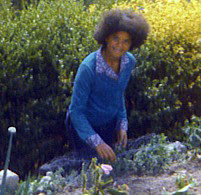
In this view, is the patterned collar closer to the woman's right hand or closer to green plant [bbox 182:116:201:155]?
the woman's right hand

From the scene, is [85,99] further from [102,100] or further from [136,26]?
[136,26]

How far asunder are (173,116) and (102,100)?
3.93 ft

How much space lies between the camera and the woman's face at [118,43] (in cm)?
364

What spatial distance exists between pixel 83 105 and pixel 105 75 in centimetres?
31

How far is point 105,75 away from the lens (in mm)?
3754

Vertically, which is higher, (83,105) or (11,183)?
(83,105)

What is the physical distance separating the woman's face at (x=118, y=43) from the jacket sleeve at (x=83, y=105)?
240mm

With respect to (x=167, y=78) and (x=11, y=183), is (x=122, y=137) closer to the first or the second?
(x=167, y=78)

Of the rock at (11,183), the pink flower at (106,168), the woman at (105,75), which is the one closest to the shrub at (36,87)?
the woman at (105,75)

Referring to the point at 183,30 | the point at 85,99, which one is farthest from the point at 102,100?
the point at 183,30

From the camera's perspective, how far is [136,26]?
3.68m

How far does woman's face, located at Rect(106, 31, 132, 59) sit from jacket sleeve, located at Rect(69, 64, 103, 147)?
0.79ft

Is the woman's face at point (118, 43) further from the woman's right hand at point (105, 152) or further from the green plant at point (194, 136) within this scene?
the green plant at point (194, 136)

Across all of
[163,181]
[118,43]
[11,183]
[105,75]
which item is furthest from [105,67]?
[11,183]
